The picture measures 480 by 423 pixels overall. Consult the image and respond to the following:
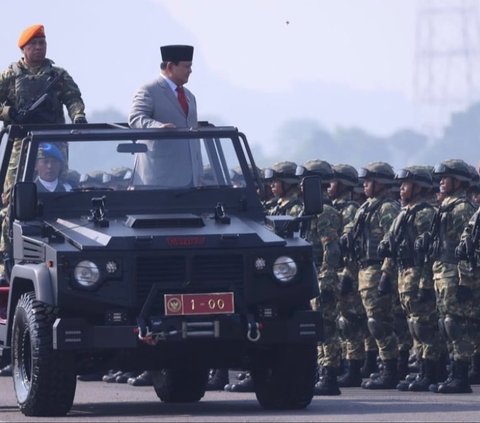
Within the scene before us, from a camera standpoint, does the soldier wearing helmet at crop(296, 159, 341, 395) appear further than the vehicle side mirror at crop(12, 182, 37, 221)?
Yes

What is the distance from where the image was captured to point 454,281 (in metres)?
19.6

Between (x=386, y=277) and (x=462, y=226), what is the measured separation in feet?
5.12

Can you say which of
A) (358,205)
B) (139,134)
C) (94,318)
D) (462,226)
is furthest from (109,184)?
(358,205)

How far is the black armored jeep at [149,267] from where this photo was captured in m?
15.1

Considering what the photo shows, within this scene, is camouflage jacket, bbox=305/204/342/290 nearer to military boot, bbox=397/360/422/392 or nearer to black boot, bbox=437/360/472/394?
military boot, bbox=397/360/422/392

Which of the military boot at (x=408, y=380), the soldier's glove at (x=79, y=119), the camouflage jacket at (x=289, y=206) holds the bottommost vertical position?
the military boot at (x=408, y=380)

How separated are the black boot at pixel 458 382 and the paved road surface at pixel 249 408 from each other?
17 cm

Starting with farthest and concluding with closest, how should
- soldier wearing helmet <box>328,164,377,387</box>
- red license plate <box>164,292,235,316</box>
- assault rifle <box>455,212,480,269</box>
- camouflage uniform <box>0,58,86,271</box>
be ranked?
1. soldier wearing helmet <box>328,164,377,387</box>
2. assault rifle <box>455,212,480,269</box>
3. camouflage uniform <box>0,58,86,271</box>
4. red license plate <box>164,292,235,316</box>

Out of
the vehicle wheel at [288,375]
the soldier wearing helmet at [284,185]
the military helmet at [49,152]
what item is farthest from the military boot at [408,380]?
the military helmet at [49,152]

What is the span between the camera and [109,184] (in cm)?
1633

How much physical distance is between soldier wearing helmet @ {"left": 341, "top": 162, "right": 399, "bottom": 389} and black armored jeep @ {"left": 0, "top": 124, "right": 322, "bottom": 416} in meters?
4.56

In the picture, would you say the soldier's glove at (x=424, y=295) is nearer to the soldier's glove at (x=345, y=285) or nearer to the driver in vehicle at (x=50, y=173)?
the soldier's glove at (x=345, y=285)

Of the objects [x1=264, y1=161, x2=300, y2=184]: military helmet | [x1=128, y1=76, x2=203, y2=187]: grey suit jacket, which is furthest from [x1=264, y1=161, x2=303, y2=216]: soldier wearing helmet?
[x1=128, y1=76, x2=203, y2=187]: grey suit jacket

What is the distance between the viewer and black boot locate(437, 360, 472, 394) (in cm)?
1903
